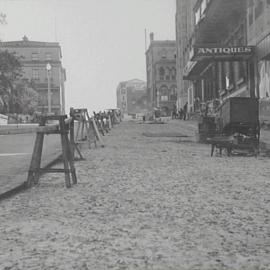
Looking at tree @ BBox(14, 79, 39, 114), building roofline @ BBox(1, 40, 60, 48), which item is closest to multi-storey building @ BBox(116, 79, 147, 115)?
building roofline @ BBox(1, 40, 60, 48)

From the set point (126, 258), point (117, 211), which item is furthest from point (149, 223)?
point (126, 258)

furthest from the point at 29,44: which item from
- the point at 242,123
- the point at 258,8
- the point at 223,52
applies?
the point at 242,123

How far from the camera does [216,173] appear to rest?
9930mm

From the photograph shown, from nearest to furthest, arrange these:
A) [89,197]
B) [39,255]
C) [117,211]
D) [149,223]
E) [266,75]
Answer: [39,255]
[149,223]
[117,211]
[89,197]
[266,75]

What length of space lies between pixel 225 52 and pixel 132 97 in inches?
5316

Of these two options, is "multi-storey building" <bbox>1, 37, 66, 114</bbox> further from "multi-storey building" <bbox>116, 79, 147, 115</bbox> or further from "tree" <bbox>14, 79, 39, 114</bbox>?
"multi-storey building" <bbox>116, 79, 147, 115</bbox>

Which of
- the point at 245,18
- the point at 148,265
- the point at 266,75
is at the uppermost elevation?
the point at 245,18

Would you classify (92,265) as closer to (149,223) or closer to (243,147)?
(149,223)

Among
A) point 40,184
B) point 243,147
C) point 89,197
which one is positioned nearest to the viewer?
point 89,197

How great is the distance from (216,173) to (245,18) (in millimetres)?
27300

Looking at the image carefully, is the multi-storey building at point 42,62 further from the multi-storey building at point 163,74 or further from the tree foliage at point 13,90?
the tree foliage at point 13,90

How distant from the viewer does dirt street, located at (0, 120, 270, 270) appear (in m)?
4.20

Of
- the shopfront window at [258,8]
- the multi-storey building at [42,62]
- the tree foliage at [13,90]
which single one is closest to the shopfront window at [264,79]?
the shopfront window at [258,8]

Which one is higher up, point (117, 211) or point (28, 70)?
point (28, 70)
